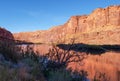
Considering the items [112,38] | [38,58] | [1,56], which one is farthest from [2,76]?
[112,38]

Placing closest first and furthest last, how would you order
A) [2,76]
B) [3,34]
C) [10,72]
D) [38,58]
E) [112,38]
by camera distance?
[2,76] < [10,72] < [38,58] < [3,34] < [112,38]

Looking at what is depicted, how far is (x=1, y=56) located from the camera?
977cm

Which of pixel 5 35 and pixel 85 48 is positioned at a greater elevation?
pixel 85 48

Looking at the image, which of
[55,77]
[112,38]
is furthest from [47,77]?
[112,38]

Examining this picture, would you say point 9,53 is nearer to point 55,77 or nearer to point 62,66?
point 55,77

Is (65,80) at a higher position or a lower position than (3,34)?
lower

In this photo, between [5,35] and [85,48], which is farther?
[85,48]

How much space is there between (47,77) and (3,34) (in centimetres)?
305

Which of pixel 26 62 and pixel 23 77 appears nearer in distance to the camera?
pixel 23 77

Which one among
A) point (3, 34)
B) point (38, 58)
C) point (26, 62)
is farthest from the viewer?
point (3, 34)

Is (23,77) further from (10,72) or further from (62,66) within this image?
(62,66)

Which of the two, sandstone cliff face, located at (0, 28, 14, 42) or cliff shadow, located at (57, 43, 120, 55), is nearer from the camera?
sandstone cliff face, located at (0, 28, 14, 42)

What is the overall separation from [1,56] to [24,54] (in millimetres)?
2507

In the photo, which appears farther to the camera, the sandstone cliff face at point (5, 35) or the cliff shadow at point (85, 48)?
the cliff shadow at point (85, 48)
